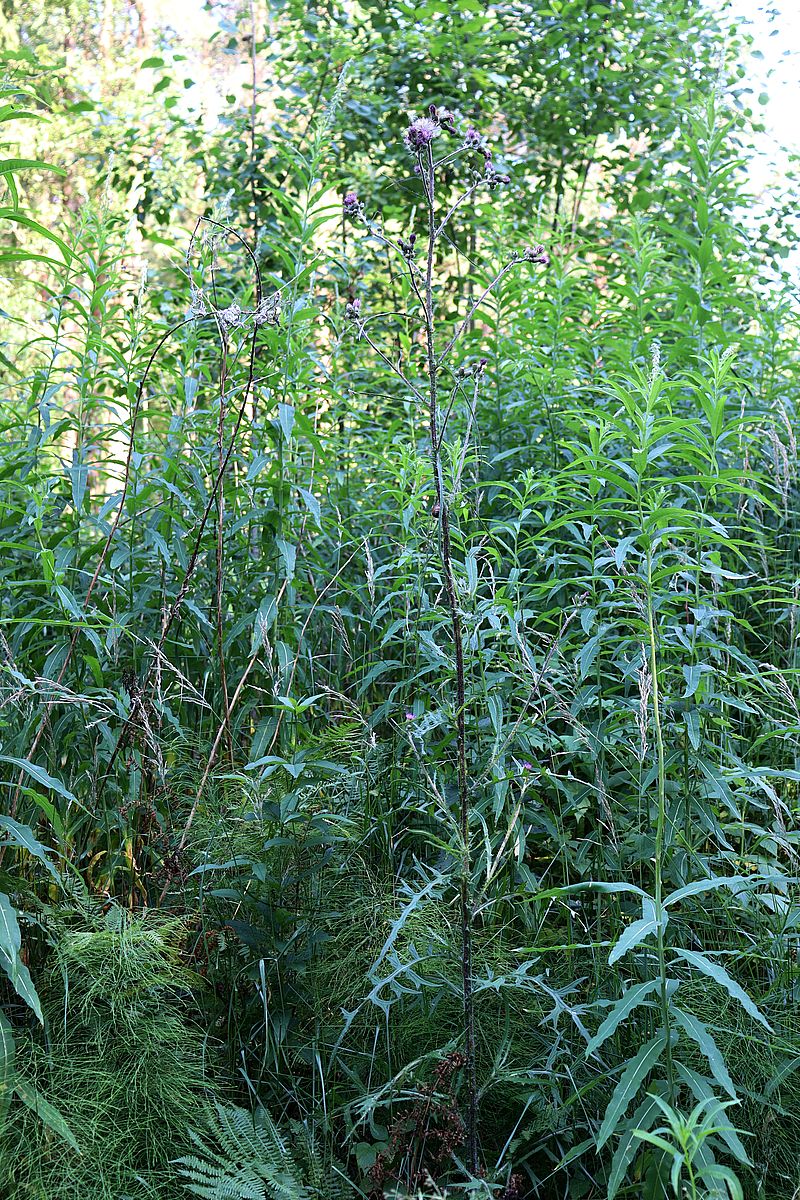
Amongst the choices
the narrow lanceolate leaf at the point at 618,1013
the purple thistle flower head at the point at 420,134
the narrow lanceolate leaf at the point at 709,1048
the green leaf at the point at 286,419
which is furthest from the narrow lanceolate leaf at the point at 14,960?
the purple thistle flower head at the point at 420,134

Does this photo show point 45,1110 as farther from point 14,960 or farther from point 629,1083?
point 629,1083

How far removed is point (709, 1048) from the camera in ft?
5.95

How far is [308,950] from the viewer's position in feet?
7.92

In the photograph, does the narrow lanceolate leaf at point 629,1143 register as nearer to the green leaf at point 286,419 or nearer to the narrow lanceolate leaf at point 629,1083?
the narrow lanceolate leaf at point 629,1083

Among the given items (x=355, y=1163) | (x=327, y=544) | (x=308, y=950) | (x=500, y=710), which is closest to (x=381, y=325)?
(x=327, y=544)

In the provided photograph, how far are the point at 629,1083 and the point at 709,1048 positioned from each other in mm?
169

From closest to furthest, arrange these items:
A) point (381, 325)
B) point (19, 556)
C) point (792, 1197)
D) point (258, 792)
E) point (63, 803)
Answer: point (792, 1197), point (258, 792), point (63, 803), point (19, 556), point (381, 325)

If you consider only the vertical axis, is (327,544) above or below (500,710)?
above

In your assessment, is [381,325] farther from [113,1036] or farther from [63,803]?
[113,1036]

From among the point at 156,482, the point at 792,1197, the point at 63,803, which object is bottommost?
the point at 792,1197

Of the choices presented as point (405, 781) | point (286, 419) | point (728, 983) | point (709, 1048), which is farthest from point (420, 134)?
point (709, 1048)

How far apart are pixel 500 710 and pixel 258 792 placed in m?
0.64

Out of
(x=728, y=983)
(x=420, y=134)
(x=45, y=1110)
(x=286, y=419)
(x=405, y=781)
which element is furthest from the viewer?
(x=286, y=419)

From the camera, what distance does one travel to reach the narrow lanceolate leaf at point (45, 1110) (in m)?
1.89
